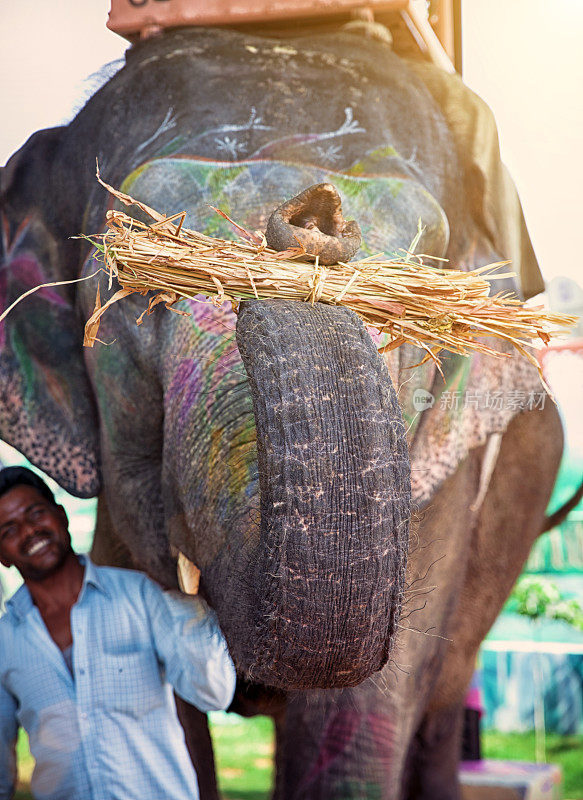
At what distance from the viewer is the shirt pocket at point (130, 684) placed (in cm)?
161

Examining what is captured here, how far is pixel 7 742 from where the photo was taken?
5.38 ft

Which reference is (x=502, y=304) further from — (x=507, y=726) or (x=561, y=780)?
(x=507, y=726)

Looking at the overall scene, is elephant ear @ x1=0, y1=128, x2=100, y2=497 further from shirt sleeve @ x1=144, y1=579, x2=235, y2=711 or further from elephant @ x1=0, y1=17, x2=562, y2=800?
shirt sleeve @ x1=144, y1=579, x2=235, y2=711

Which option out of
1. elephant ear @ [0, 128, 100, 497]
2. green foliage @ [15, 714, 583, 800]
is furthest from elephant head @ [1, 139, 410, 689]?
green foliage @ [15, 714, 583, 800]

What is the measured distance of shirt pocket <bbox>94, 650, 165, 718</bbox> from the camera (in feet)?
5.27

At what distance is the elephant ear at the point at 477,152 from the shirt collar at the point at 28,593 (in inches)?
36.9

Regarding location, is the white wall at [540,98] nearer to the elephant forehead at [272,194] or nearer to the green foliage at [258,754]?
the elephant forehead at [272,194]

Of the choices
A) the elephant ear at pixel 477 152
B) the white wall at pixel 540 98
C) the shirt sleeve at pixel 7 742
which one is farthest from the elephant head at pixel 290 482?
the white wall at pixel 540 98

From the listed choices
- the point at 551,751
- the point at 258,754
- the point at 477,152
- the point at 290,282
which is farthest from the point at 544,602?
the point at 290,282

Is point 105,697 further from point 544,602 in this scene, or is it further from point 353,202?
point 544,602

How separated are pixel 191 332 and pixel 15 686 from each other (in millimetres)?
633

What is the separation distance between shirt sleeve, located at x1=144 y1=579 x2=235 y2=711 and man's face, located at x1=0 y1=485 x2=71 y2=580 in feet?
0.62

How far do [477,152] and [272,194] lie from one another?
562mm

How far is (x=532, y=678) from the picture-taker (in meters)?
3.10
